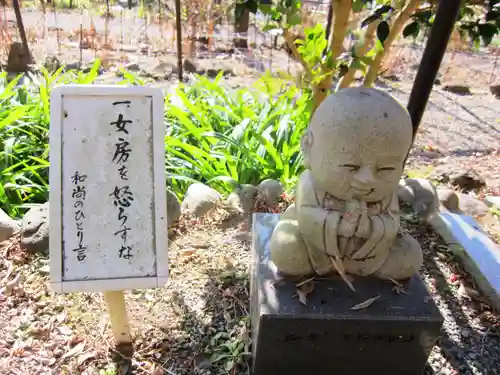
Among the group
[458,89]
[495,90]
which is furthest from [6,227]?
[495,90]

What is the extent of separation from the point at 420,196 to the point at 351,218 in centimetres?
172

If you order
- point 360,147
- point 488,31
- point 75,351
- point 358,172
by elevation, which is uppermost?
point 488,31

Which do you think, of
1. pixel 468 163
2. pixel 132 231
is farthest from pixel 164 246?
pixel 468 163

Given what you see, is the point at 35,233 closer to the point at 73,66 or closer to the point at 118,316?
the point at 118,316

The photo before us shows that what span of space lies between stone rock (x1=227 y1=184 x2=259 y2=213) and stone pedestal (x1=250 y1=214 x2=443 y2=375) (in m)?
1.10

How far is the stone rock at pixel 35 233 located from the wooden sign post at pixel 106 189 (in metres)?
1.21

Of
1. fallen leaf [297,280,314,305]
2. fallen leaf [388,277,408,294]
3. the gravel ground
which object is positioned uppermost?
fallen leaf [388,277,408,294]

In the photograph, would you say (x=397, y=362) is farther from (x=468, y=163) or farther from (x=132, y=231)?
(x=468, y=163)

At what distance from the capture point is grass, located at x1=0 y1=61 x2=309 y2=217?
3.30 metres

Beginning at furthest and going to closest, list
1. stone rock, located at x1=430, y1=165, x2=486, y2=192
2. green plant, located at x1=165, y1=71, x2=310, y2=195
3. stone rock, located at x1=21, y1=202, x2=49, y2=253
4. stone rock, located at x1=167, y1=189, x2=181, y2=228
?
1. stone rock, located at x1=430, y1=165, x2=486, y2=192
2. green plant, located at x1=165, y1=71, x2=310, y2=195
3. stone rock, located at x1=167, y1=189, x2=181, y2=228
4. stone rock, located at x1=21, y1=202, x2=49, y2=253

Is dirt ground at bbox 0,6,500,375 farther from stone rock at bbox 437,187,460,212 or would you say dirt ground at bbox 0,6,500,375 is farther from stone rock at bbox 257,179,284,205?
stone rock at bbox 437,187,460,212

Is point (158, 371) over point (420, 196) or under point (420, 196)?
under

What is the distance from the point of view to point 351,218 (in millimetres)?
1855

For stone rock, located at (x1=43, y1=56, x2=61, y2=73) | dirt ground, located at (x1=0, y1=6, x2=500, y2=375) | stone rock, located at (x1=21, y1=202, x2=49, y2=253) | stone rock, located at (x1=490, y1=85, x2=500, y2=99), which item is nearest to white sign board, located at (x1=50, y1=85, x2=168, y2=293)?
dirt ground, located at (x1=0, y1=6, x2=500, y2=375)
